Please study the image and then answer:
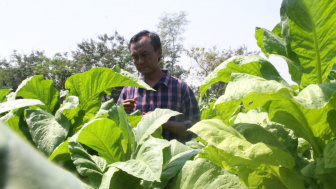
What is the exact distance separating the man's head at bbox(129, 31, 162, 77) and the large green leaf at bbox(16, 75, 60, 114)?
1.78m

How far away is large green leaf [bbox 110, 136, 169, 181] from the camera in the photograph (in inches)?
36.8

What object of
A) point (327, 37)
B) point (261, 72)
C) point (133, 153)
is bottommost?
point (133, 153)

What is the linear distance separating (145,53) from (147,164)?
98.5 inches

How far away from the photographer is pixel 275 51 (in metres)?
1.18

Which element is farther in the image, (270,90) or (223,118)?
(223,118)

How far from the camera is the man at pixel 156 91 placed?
3.26 m

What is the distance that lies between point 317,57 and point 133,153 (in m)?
0.75

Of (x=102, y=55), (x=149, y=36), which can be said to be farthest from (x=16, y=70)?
(x=149, y=36)

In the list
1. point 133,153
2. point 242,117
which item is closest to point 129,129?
point 133,153

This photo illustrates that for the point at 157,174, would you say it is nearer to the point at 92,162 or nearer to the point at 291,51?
the point at 92,162

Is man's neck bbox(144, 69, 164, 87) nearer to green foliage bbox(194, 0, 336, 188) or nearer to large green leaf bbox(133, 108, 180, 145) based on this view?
large green leaf bbox(133, 108, 180, 145)

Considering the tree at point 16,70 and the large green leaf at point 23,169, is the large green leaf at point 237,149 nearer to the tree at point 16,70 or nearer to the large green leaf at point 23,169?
the large green leaf at point 23,169

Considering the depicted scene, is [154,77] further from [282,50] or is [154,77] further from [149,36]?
[282,50]

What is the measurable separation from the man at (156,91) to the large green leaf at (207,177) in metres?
2.03
